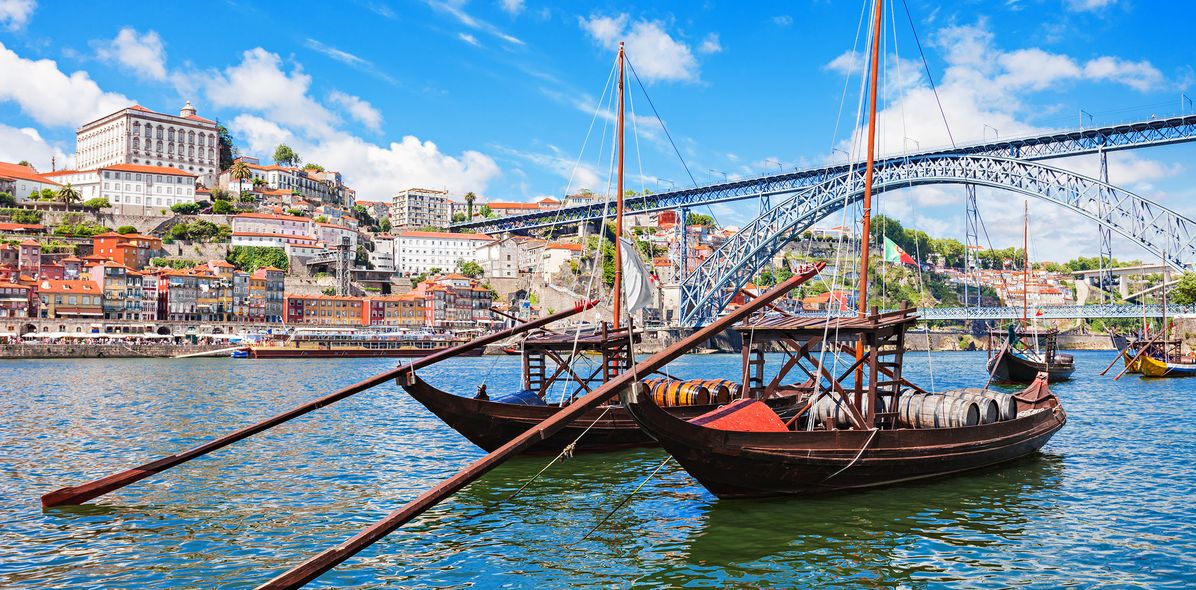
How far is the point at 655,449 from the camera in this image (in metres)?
17.6

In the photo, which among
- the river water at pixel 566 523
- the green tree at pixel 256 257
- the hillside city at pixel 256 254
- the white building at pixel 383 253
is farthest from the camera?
the white building at pixel 383 253

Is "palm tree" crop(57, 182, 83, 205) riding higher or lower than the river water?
higher

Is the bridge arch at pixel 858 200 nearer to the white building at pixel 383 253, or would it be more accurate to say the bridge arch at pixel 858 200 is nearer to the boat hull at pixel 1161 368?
the boat hull at pixel 1161 368

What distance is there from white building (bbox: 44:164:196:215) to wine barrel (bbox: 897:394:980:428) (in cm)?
11150

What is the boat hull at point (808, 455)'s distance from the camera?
10.8m

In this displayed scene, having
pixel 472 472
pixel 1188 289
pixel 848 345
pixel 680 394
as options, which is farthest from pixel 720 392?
pixel 1188 289

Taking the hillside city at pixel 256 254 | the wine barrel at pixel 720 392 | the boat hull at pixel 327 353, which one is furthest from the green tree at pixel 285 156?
the wine barrel at pixel 720 392

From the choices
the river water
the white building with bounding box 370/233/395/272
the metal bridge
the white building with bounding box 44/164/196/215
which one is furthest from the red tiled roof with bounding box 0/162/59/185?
the river water

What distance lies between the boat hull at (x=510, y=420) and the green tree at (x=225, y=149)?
5023 inches

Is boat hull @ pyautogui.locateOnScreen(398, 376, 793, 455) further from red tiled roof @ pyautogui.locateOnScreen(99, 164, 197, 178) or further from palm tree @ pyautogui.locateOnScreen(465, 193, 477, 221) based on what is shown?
palm tree @ pyautogui.locateOnScreen(465, 193, 477, 221)

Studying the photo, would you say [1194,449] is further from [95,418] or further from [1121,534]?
[95,418]

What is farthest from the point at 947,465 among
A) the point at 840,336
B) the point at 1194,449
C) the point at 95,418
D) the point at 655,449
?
the point at 95,418

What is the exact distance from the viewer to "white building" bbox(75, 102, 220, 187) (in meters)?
121

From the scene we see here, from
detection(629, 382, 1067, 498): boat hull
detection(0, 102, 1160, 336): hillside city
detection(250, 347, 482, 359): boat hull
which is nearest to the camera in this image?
detection(629, 382, 1067, 498): boat hull
